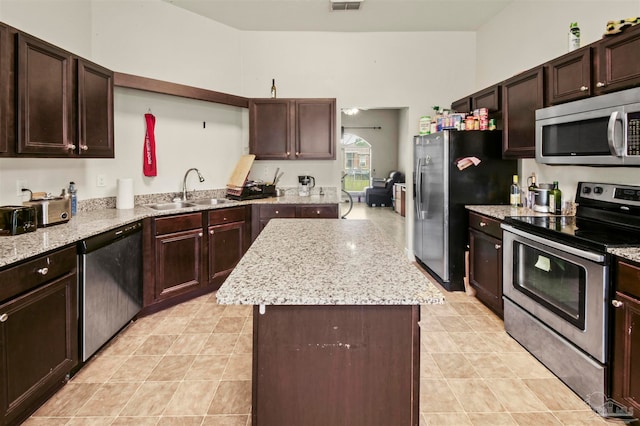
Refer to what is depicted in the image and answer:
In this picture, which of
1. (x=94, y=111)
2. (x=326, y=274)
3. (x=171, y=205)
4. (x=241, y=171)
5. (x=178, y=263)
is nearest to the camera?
(x=326, y=274)

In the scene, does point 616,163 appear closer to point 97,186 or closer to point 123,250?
point 123,250

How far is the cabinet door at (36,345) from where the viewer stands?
1.73 m

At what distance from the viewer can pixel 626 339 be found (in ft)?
5.98

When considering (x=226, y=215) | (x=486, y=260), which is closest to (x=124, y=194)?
(x=226, y=215)

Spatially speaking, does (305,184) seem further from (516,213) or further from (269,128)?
(516,213)

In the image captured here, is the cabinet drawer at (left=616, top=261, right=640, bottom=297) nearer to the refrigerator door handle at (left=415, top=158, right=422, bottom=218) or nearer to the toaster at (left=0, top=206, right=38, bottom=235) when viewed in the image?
the refrigerator door handle at (left=415, top=158, right=422, bottom=218)

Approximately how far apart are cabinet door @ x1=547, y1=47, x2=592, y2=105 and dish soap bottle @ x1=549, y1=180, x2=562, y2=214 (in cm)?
68

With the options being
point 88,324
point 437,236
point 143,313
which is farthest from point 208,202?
point 437,236

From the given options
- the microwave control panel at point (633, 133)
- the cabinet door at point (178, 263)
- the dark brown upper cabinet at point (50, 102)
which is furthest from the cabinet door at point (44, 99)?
the microwave control panel at point (633, 133)

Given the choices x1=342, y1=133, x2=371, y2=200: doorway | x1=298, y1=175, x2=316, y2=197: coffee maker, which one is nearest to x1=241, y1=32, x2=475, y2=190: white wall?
x1=298, y1=175, x2=316, y2=197: coffee maker

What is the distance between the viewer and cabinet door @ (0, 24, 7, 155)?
6.73 ft

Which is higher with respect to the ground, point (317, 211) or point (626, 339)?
point (317, 211)

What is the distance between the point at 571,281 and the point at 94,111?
131 inches

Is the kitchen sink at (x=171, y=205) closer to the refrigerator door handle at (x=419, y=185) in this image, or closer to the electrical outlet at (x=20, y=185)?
the electrical outlet at (x=20, y=185)
